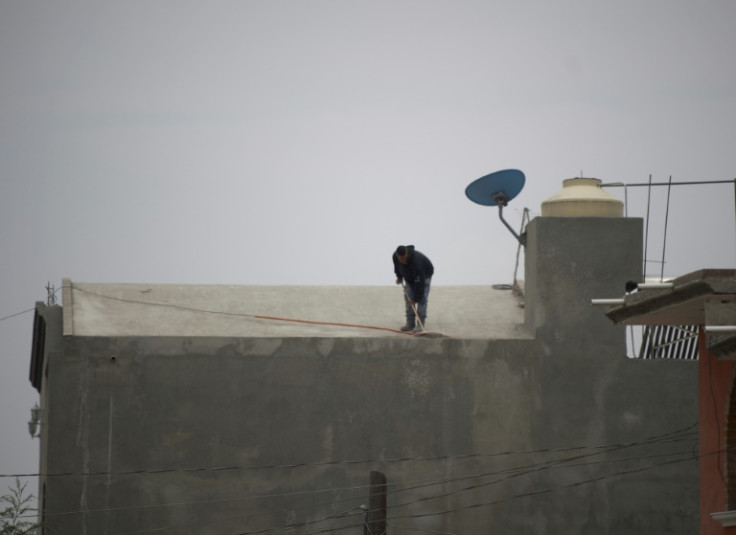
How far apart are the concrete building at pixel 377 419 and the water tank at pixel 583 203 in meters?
0.34

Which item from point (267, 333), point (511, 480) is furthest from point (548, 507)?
point (267, 333)

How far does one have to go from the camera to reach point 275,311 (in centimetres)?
1966

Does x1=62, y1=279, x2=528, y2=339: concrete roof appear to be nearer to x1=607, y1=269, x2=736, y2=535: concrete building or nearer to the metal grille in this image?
the metal grille

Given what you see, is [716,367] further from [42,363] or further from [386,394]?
[42,363]

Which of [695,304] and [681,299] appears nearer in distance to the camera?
[681,299]

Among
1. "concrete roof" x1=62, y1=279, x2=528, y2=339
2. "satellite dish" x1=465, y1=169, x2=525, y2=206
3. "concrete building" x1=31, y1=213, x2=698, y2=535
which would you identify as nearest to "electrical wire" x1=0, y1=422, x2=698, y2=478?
"concrete building" x1=31, y1=213, x2=698, y2=535

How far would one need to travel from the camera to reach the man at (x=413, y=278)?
18.9 meters

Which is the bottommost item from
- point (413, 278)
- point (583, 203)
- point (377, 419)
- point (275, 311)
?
point (377, 419)

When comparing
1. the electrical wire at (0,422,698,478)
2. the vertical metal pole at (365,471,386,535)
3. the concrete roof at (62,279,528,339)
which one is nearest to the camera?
the vertical metal pole at (365,471,386,535)

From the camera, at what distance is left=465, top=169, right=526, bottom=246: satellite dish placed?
64.3ft

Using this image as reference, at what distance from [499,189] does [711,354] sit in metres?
8.82

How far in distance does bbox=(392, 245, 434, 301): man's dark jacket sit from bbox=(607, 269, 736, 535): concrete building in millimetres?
6950

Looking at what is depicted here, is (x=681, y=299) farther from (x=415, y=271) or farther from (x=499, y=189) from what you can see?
(x=499, y=189)

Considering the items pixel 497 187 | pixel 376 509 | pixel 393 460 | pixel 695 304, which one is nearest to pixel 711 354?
pixel 695 304
